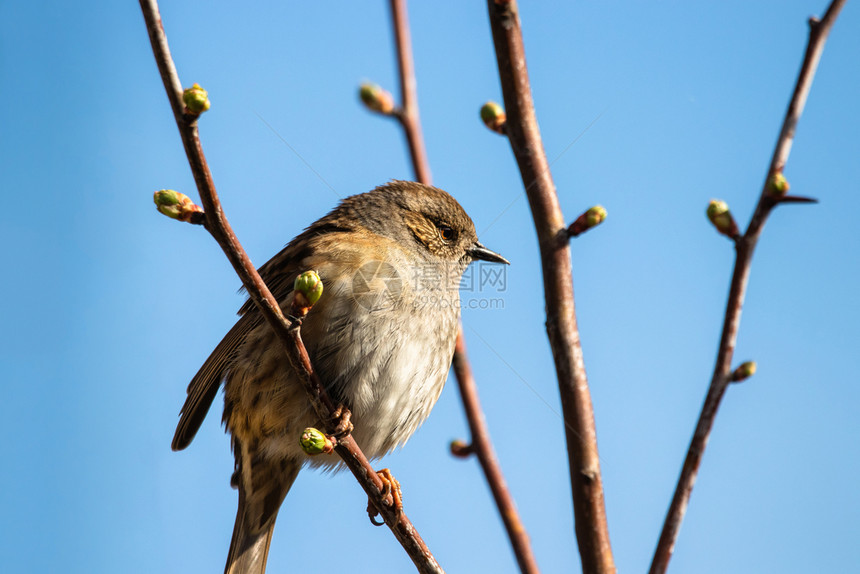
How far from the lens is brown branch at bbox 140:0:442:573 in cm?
190

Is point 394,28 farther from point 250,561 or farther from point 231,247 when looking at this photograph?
point 250,561

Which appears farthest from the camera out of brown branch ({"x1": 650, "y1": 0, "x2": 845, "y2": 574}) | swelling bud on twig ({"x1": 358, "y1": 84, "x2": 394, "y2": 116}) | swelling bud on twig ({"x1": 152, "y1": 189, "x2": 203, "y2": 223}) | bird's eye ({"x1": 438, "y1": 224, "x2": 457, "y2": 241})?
bird's eye ({"x1": 438, "y1": 224, "x2": 457, "y2": 241})

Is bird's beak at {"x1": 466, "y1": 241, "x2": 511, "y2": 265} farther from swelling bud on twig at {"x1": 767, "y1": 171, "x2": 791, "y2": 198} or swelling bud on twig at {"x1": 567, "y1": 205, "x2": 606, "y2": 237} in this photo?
swelling bud on twig at {"x1": 767, "y1": 171, "x2": 791, "y2": 198}

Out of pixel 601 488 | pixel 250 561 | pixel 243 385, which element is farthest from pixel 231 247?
pixel 250 561

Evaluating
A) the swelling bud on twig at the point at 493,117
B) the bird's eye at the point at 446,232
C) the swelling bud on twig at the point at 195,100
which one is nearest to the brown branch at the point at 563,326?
the swelling bud on twig at the point at 493,117

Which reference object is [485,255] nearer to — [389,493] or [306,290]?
[389,493]

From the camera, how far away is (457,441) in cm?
379

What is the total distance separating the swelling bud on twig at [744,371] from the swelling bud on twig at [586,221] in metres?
0.71

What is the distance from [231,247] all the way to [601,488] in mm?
1510

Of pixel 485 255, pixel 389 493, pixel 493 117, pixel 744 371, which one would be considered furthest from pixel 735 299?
pixel 485 255

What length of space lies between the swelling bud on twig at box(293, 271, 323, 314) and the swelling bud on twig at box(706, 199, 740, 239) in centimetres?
137

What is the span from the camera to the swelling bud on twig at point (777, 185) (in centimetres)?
216
